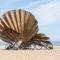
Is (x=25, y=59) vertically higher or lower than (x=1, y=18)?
lower

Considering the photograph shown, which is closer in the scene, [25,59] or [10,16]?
[25,59]

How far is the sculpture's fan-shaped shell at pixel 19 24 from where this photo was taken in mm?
26156

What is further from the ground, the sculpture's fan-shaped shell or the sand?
the sculpture's fan-shaped shell

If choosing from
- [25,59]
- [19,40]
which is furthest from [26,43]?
[25,59]

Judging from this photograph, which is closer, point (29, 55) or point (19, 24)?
point (29, 55)

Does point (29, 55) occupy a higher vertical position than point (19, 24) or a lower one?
lower

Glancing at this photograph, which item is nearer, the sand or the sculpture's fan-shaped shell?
the sand

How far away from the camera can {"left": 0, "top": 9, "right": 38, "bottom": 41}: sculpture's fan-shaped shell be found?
26156 millimetres

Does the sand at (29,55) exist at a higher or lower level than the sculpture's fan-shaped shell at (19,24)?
lower

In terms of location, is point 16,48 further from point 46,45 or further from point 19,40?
point 46,45

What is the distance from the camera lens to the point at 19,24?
2689 cm

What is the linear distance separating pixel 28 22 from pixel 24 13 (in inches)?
36.0

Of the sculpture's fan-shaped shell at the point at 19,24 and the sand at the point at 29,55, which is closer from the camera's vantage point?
the sand at the point at 29,55

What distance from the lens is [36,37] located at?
27.3 m
